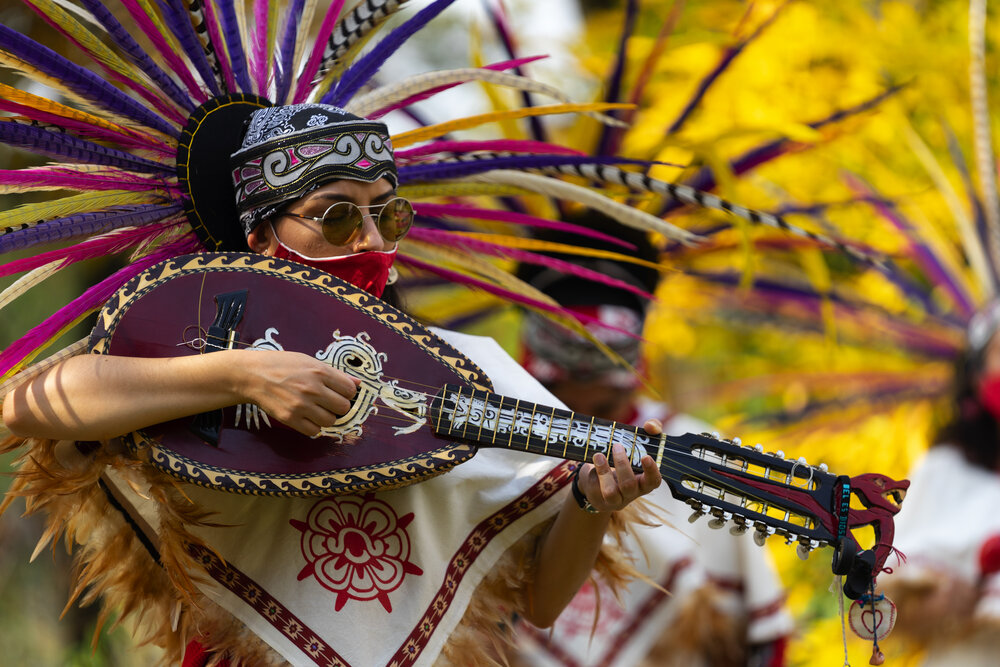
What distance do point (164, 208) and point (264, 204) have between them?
0.92 ft

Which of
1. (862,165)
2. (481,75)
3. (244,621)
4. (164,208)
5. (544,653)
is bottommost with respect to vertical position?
(244,621)

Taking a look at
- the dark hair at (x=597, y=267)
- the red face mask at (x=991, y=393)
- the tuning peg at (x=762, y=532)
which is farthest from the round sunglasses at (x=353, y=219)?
the red face mask at (x=991, y=393)

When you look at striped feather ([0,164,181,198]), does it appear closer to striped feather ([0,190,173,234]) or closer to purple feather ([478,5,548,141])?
striped feather ([0,190,173,234])

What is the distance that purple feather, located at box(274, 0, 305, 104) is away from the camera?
2.70m

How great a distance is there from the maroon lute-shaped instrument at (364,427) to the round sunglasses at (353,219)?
113mm

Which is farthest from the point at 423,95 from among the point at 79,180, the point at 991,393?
the point at 991,393

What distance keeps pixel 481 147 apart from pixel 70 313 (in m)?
1.00

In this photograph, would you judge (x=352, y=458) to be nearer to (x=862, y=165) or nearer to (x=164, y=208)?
(x=164, y=208)

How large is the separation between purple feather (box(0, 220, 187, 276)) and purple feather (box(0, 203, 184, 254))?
0.02 meters

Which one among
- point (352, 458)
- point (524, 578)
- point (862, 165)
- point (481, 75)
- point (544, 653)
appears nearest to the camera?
point (352, 458)

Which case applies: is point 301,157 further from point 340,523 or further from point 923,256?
point 923,256

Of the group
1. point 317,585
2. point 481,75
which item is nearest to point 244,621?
point 317,585

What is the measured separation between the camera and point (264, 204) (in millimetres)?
2342

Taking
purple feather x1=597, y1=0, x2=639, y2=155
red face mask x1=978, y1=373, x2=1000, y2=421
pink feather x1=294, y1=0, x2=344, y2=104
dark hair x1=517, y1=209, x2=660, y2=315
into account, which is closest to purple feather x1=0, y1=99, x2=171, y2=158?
pink feather x1=294, y1=0, x2=344, y2=104
